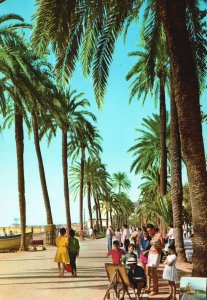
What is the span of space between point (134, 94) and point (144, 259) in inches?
807

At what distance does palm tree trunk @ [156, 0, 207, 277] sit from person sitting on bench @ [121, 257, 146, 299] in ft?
4.53

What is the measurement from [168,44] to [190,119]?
1.74 metres

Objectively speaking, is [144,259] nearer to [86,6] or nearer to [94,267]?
[94,267]

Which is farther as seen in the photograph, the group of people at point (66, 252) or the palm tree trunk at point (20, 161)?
the palm tree trunk at point (20, 161)

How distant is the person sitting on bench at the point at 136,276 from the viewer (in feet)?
33.7

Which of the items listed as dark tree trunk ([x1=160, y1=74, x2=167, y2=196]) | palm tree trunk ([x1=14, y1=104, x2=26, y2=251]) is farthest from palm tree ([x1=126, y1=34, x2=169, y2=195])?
palm tree trunk ([x1=14, y1=104, x2=26, y2=251])

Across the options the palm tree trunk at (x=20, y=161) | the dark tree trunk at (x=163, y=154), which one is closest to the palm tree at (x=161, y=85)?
the dark tree trunk at (x=163, y=154)

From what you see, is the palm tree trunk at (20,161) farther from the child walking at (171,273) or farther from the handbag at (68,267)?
the child walking at (171,273)

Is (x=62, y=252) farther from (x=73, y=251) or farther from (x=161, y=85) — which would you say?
(x=161, y=85)

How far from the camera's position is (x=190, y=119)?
32.1 ft

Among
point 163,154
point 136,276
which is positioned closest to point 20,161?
point 163,154

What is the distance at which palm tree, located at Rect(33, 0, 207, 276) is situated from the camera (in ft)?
31.6

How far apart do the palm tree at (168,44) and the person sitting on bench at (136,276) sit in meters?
1.45

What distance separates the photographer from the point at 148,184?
71438 millimetres
